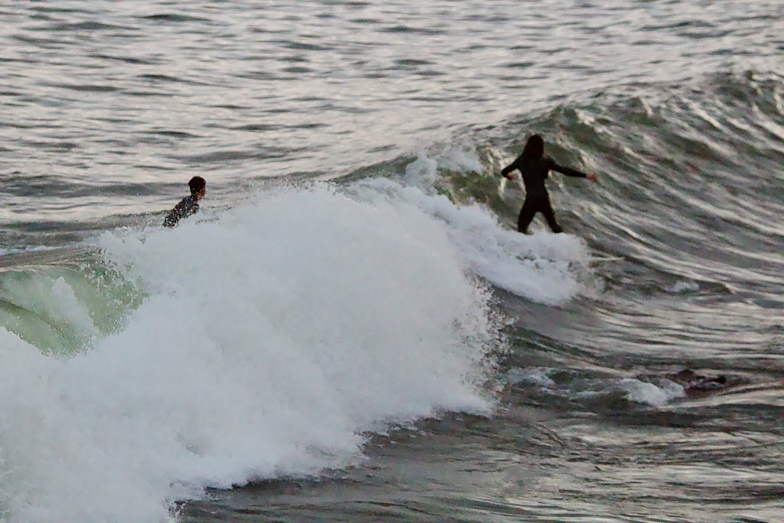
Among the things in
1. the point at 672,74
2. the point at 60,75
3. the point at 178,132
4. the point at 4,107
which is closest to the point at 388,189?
the point at 178,132

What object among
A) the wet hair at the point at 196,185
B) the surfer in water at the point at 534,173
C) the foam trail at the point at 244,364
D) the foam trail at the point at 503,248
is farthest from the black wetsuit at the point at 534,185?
the wet hair at the point at 196,185

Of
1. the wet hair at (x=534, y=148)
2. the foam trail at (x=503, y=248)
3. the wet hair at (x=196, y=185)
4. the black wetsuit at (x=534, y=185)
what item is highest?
the wet hair at (x=534, y=148)

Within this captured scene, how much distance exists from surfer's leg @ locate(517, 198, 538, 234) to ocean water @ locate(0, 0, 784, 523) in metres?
0.22

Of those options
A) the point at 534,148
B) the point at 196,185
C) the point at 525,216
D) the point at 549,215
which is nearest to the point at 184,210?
the point at 196,185

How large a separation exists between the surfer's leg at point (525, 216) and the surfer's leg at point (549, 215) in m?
0.12

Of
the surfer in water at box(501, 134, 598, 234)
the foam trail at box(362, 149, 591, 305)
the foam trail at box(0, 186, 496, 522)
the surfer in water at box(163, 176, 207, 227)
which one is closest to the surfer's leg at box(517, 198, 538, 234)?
the surfer in water at box(501, 134, 598, 234)

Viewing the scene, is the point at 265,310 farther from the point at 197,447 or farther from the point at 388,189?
the point at 388,189

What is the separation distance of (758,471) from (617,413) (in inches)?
66.8

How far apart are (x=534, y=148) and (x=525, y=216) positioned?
3.00ft

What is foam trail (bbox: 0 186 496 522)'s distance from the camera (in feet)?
25.6

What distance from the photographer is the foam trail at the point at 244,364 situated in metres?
7.79

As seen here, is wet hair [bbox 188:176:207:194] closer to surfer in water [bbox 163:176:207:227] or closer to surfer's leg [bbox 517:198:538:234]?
surfer in water [bbox 163:176:207:227]

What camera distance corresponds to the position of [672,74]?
27969 mm

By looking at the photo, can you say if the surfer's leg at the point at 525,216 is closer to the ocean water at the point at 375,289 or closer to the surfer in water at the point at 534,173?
the surfer in water at the point at 534,173
